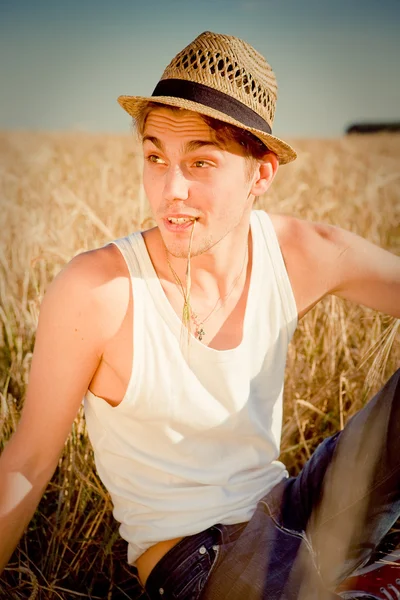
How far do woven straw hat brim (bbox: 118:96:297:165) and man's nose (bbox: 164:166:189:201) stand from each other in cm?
16

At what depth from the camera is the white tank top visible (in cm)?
154

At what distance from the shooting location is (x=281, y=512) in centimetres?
168

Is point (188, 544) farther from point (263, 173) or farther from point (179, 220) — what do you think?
point (263, 173)

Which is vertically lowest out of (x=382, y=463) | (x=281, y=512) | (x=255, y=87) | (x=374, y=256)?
(x=281, y=512)

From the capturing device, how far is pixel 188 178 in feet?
5.23

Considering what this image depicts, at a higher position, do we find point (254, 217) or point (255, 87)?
point (255, 87)

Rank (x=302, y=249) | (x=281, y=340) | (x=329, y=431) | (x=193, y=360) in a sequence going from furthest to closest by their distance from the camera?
(x=329, y=431) < (x=302, y=249) < (x=281, y=340) < (x=193, y=360)

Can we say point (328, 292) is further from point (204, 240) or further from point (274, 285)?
point (204, 240)

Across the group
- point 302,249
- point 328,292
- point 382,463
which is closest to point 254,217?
point 302,249

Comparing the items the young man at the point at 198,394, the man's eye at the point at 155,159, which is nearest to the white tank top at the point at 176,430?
the young man at the point at 198,394

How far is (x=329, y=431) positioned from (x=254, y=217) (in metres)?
1.01

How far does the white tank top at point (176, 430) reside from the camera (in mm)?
1535

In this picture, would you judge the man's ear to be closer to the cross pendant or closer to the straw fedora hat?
the straw fedora hat

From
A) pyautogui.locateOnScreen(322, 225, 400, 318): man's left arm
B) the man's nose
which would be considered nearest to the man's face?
the man's nose
